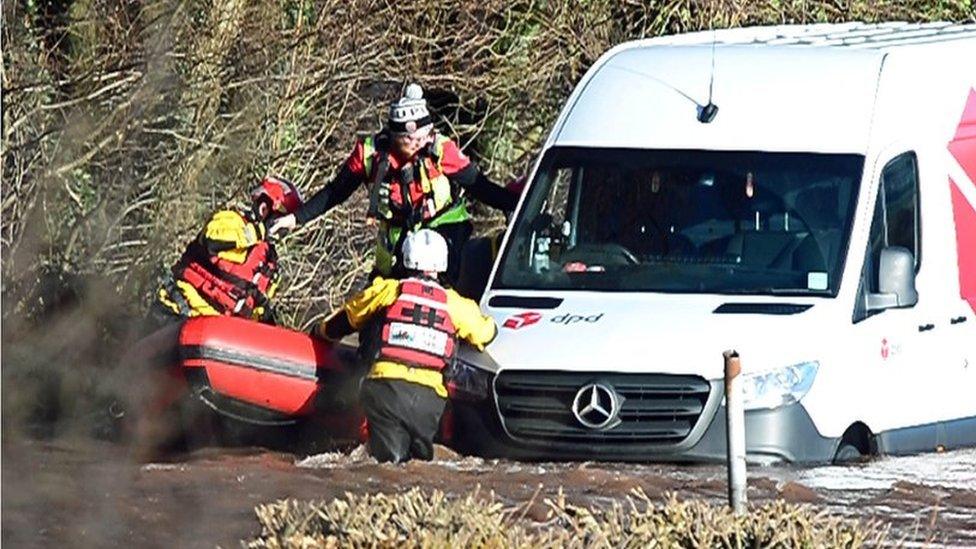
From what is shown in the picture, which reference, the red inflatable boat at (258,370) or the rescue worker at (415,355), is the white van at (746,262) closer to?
the rescue worker at (415,355)

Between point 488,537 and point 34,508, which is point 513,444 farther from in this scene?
point 488,537

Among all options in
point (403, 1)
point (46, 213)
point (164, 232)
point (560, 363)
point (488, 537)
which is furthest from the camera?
point (403, 1)

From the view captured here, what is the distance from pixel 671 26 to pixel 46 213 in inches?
512

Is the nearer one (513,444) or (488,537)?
(488,537)

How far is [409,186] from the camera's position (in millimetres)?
12508

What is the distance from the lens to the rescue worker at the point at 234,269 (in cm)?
1216

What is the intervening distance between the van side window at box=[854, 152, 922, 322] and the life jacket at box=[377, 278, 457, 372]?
2066 mm

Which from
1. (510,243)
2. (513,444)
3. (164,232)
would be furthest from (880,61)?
(164,232)

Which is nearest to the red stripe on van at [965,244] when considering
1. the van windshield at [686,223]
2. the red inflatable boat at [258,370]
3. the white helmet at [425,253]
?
the van windshield at [686,223]

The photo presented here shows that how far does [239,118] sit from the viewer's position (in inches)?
262

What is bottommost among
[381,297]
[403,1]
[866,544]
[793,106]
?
[866,544]

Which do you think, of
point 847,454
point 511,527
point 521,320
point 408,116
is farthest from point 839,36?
point 511,527

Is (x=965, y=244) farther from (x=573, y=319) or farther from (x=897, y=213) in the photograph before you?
(x=573, y=319)

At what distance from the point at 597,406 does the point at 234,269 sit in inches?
127
